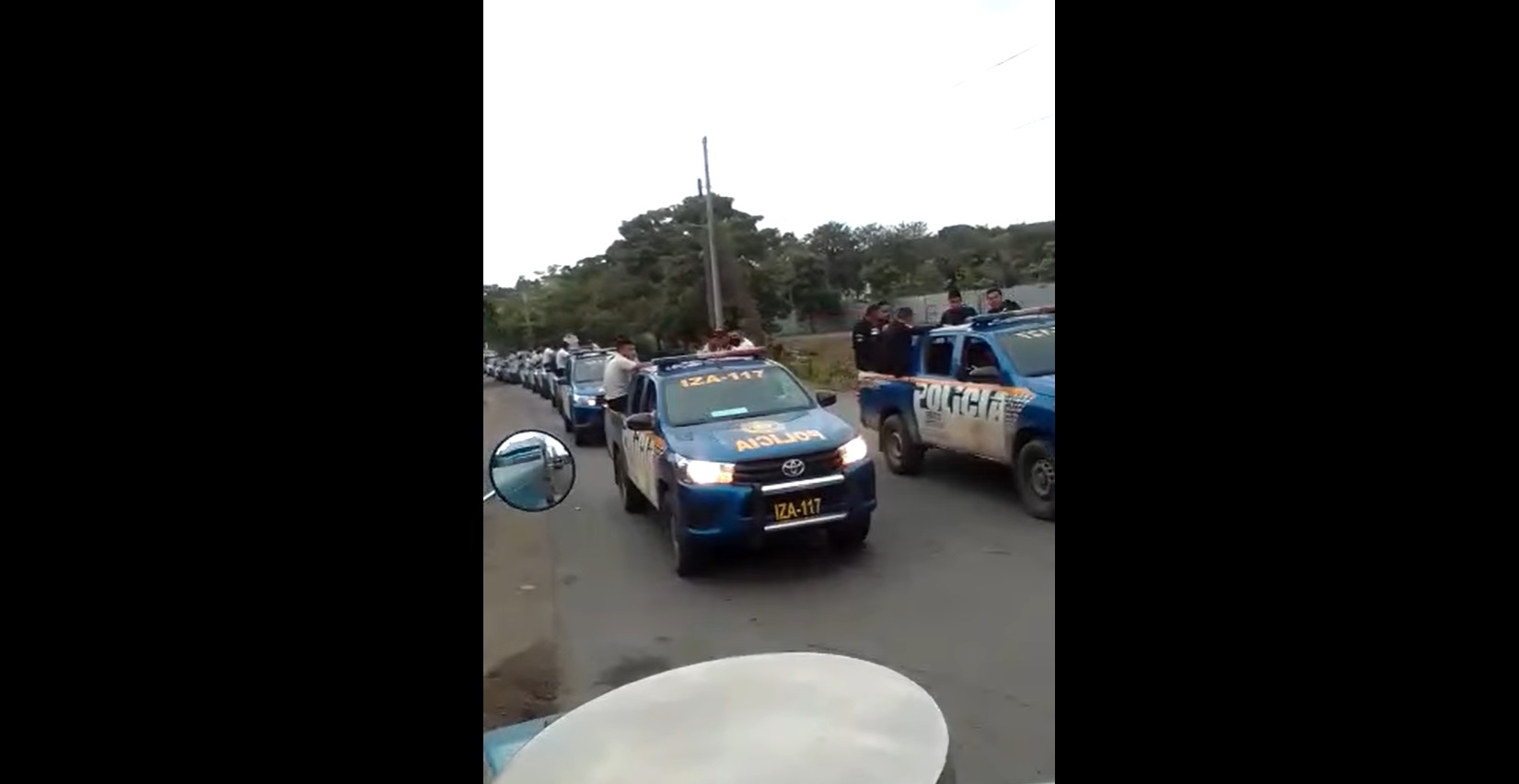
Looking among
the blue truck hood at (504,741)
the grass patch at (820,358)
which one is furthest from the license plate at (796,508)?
the blue truck hood at (504,741)

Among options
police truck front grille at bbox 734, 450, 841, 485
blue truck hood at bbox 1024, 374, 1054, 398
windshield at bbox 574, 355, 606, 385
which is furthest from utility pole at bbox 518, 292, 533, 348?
blue truck hood at bbox 1024, 374, 1054, 398

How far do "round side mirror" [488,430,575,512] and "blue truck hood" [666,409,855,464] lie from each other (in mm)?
390

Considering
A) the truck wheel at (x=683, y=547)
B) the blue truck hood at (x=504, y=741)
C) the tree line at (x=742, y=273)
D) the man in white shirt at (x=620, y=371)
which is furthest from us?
the truck wheel at (x=683, y=547)

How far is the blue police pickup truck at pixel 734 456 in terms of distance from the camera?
5.24 ft

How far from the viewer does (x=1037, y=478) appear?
67.2 inches

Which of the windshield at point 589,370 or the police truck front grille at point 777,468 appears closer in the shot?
the windshield at point 589,370

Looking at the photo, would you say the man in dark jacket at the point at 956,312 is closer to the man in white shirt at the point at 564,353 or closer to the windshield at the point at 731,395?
the windshield at the point at 731,395

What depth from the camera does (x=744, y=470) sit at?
176 centimetres

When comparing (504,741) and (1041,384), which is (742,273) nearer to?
(1041,384)

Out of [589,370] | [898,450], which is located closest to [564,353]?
[589,370]

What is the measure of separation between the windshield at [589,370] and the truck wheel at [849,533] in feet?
1.81

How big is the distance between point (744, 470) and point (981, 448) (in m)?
0.54

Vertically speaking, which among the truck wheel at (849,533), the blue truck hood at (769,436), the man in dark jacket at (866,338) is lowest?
the truck wheel at (849,533)
